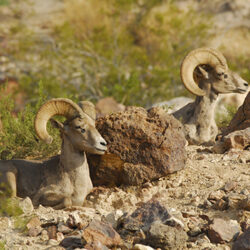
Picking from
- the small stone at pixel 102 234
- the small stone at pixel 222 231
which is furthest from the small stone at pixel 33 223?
the small stone at pixel 222 231

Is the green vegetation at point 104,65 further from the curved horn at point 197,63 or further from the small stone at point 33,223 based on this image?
the small stone at point 33,223

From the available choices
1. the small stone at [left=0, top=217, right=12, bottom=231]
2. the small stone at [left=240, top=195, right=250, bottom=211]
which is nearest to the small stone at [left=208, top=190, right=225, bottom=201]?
the small stone at [left=240, top=195, right=250, bottom=211]

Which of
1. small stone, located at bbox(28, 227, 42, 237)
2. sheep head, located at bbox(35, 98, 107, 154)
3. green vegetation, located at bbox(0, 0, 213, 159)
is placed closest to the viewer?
small stone, located at bbox(28, 227, 42, 237)

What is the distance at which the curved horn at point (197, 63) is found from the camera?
36.1ft

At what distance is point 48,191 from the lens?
327 inches

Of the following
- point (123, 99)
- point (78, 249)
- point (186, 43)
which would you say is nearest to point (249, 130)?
point (78, 249)

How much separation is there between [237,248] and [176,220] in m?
0.79

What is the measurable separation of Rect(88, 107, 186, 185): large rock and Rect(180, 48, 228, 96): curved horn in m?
2.43

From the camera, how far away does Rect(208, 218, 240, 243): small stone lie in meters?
6.36

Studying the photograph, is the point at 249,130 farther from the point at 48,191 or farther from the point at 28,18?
the point at 28,18

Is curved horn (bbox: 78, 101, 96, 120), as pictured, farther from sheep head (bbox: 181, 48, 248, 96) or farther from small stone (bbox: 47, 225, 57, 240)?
sheep head (bbox: 181, 48, 248, 96)

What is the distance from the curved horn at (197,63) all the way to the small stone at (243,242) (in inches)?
207

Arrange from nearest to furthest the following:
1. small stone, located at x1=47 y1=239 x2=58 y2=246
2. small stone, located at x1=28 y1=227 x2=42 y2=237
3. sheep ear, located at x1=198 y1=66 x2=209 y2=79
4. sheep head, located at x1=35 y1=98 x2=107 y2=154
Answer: small stone, located at x1=47 y1=239 x2=58 y2=246
small stone, located at x1=28 y1=227 x2=42 y2=237
sheep head, located at x1=35 y1=98 x2=107 y2=154
sheep ear, located at x1=198 y1=66 x2=209 y2=79

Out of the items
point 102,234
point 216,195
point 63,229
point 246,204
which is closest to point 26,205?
point 63,229
